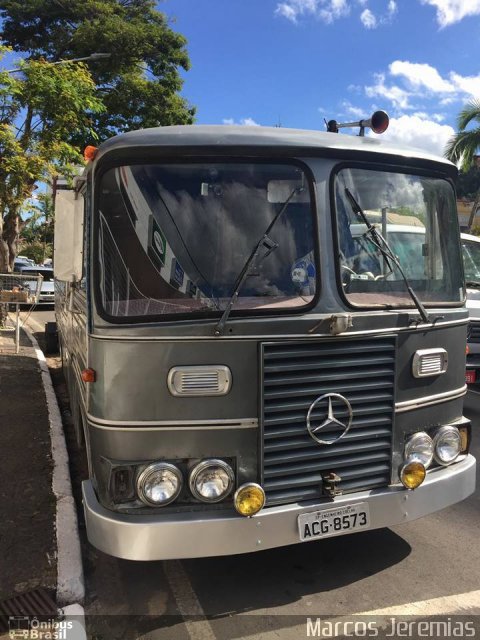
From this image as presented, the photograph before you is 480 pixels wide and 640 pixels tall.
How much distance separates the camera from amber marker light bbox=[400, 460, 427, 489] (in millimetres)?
3205

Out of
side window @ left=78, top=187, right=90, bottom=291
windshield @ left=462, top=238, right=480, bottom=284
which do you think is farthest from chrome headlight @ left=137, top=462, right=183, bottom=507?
windshield @ left=462, top=238, right=480, bottom=284

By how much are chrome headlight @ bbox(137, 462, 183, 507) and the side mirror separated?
4.67 feet

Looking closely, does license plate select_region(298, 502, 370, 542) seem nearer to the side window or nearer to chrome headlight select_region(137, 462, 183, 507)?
chrome headlight select_region(137, 462, 183, 507)

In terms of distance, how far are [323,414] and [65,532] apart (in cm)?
212

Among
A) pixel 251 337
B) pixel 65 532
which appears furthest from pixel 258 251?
pixel 65 532

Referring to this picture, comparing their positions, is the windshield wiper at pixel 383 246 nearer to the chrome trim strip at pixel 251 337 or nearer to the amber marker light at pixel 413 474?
the chrome trim strip at pixel 251 337

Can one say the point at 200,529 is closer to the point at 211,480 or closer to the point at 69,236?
the point at 211,480

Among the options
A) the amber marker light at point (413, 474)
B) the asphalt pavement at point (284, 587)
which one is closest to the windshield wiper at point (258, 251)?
the amber marker light at point (413, 474)

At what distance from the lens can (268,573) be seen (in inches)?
137

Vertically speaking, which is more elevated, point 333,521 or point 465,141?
point 465,141

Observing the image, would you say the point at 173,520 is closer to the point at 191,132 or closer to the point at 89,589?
the point at 89,589

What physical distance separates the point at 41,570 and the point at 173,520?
4.13 feet

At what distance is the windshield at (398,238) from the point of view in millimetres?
3215

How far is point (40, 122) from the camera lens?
1132cm
